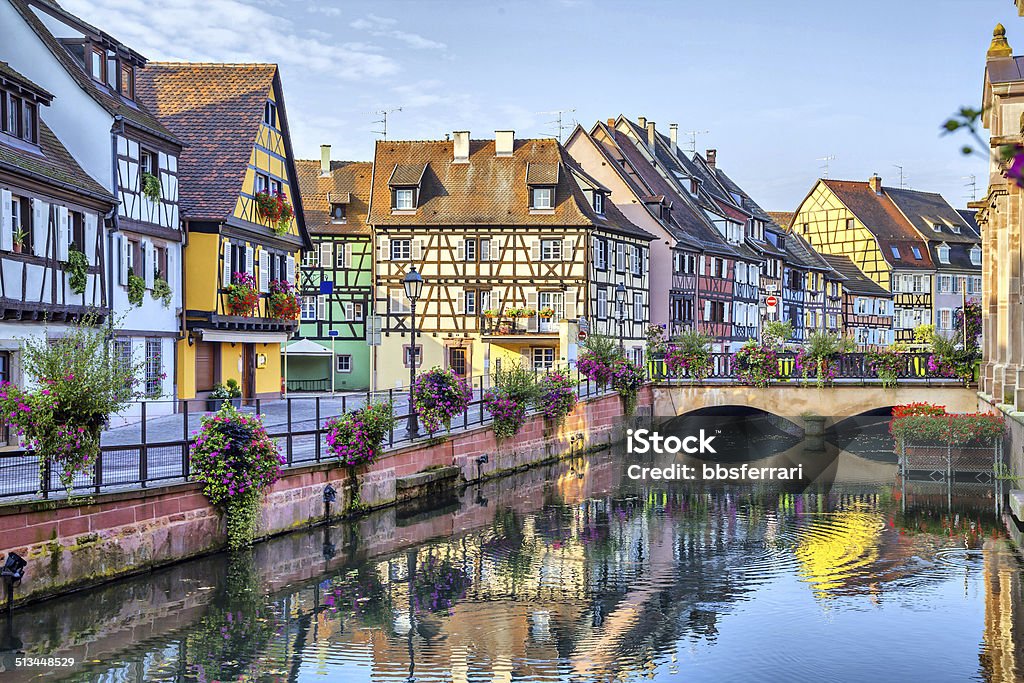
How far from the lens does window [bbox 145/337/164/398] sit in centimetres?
2897

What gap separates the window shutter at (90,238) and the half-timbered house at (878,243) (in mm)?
63742

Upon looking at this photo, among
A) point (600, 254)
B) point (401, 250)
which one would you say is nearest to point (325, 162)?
point (401, 250)

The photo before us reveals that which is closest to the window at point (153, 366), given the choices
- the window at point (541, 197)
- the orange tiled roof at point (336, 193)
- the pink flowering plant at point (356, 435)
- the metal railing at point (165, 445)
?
the metal railing at point (165, 445)

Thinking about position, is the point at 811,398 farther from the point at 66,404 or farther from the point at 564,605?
the point at 66,404

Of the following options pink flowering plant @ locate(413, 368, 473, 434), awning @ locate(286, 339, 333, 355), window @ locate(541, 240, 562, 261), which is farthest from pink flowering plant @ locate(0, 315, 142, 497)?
window @ locate(541, 240, 562, 261)

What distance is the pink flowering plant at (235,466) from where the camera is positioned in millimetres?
18188

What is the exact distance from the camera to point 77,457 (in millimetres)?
15711

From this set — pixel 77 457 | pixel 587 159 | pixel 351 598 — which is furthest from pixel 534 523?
pixel 587 159

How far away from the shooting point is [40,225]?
2286 centimetres

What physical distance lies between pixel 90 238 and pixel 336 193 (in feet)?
91.0

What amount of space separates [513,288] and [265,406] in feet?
92.0

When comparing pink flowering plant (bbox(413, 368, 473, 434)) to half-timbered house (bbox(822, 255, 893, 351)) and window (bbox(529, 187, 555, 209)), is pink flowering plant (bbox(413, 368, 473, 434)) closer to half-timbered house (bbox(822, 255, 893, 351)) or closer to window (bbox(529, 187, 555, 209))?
window (bbox(529, 187, 555, 209))

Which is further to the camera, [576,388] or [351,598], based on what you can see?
[576,388]

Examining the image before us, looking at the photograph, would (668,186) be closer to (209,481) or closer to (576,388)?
(576,388)
